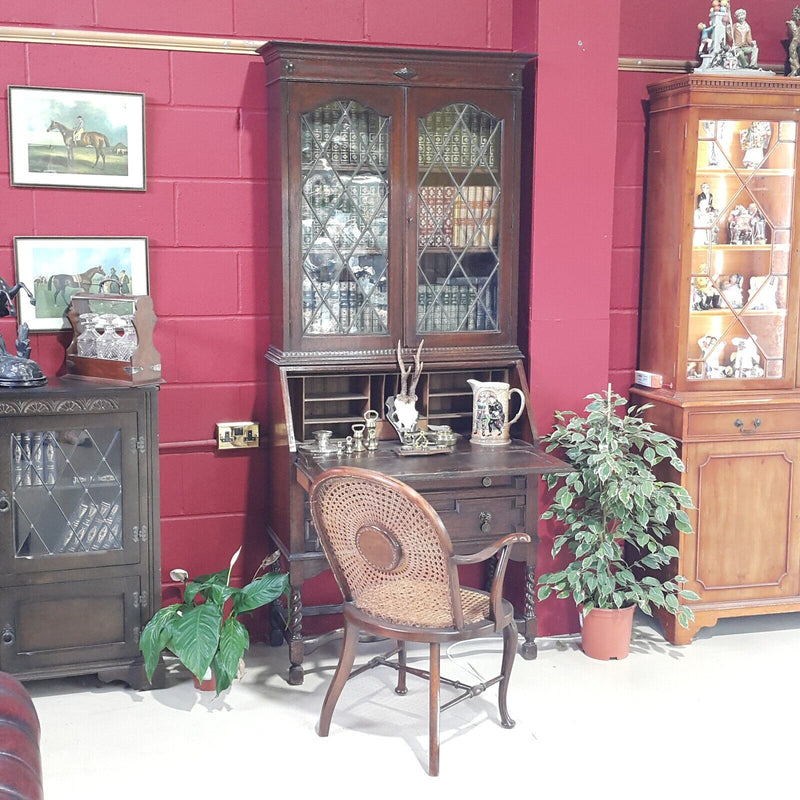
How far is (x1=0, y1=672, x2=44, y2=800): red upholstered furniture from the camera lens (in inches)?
68.6

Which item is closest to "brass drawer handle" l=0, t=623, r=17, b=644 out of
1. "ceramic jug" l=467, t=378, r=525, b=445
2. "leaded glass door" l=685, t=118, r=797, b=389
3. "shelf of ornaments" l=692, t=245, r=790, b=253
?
"ceramic jug" l=467, t=378, r=525, b=445

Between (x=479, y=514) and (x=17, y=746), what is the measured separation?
201 centimetres

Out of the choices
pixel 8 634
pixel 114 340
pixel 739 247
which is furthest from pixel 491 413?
pixel 8 634

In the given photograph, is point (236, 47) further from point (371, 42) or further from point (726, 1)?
point (726, 1)

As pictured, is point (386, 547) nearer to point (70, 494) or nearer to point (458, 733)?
point (458, 733)

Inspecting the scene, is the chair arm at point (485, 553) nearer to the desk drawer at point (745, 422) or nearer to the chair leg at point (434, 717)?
the chair leg at point (434, 717)

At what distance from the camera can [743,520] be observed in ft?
13.4

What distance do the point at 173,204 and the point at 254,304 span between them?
0.46 metres

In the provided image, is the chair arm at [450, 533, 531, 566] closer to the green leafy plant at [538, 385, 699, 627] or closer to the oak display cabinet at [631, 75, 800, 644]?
the green leafy plant at [538, 385, 699, 627]

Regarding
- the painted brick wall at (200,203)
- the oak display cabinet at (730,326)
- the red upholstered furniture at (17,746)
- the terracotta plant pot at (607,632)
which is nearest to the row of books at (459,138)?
the painted brick wall at (200,203)

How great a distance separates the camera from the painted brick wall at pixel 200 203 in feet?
12.0

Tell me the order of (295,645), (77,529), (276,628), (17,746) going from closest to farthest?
1. (17,746)
2. (77,529)
3. (295,645)
4. (276,628)

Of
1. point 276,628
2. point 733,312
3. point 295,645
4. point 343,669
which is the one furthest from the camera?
point 733,312

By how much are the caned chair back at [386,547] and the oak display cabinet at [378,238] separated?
0.50 m
